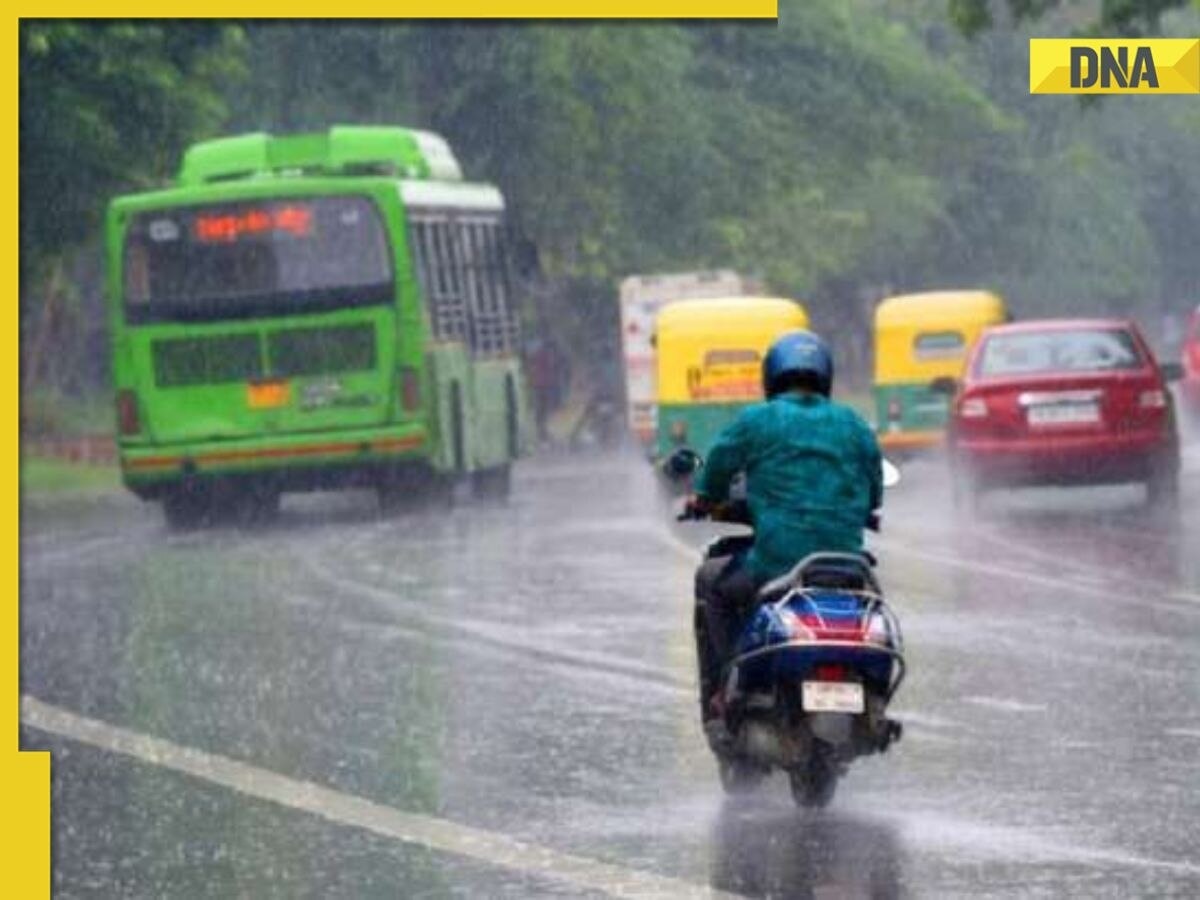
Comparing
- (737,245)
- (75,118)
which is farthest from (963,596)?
(737,245)

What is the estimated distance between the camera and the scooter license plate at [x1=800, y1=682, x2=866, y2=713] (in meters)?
13.2

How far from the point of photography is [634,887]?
457 inches

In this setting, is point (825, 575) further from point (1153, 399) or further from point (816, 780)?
point (1153, 399)

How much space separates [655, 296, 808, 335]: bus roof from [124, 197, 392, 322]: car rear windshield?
6.83m

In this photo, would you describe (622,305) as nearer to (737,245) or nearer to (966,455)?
(737,245)

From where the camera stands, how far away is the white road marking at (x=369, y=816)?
11.8m

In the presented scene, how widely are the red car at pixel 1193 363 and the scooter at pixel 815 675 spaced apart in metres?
33.6

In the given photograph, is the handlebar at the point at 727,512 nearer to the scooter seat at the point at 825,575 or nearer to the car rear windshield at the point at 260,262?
the scooter seat at the point at 825,575

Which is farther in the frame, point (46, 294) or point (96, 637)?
point (46, 294)

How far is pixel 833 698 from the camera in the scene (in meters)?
13.2

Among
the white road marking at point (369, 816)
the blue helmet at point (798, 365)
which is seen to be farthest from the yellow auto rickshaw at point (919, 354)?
the blue helmet at point (798, 365)

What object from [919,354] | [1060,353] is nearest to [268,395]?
[1060,353]

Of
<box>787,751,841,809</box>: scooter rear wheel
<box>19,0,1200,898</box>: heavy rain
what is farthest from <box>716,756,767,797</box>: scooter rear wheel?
<box>787,751,841,809</box>: scooter rear wheel

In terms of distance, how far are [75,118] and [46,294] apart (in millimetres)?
13930
